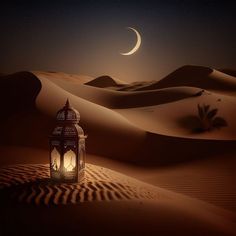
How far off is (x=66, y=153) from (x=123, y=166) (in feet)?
9.41

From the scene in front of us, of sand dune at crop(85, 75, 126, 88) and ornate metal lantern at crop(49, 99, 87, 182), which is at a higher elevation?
sand dune at crop(85, 75, 126, 88)

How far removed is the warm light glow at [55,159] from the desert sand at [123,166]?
304 mm

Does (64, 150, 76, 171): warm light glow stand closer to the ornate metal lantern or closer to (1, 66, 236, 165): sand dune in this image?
the ornate metal lantern

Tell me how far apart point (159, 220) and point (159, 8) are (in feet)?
17.9

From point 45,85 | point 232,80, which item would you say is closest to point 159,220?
point 45,85

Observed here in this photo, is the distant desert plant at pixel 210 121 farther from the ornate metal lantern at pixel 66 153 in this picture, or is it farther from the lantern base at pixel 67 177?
the lantern base at pixel 67 177

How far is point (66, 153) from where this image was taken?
6.28 m

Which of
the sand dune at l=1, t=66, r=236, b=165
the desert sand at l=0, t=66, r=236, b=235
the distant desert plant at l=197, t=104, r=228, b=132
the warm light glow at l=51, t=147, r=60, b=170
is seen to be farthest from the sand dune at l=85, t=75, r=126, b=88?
the warm light glow at l=51, t=147, r=60, b=170

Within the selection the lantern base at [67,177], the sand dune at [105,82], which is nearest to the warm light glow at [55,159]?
the lantern base at [67,177]

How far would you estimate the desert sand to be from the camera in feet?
15.6

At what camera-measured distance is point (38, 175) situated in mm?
6520

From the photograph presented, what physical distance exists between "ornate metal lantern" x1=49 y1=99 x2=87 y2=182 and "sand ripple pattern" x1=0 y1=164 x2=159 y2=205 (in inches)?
6.9

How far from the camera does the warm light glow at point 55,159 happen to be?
20.5ft

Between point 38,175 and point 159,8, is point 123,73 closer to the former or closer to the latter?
point 159,8
